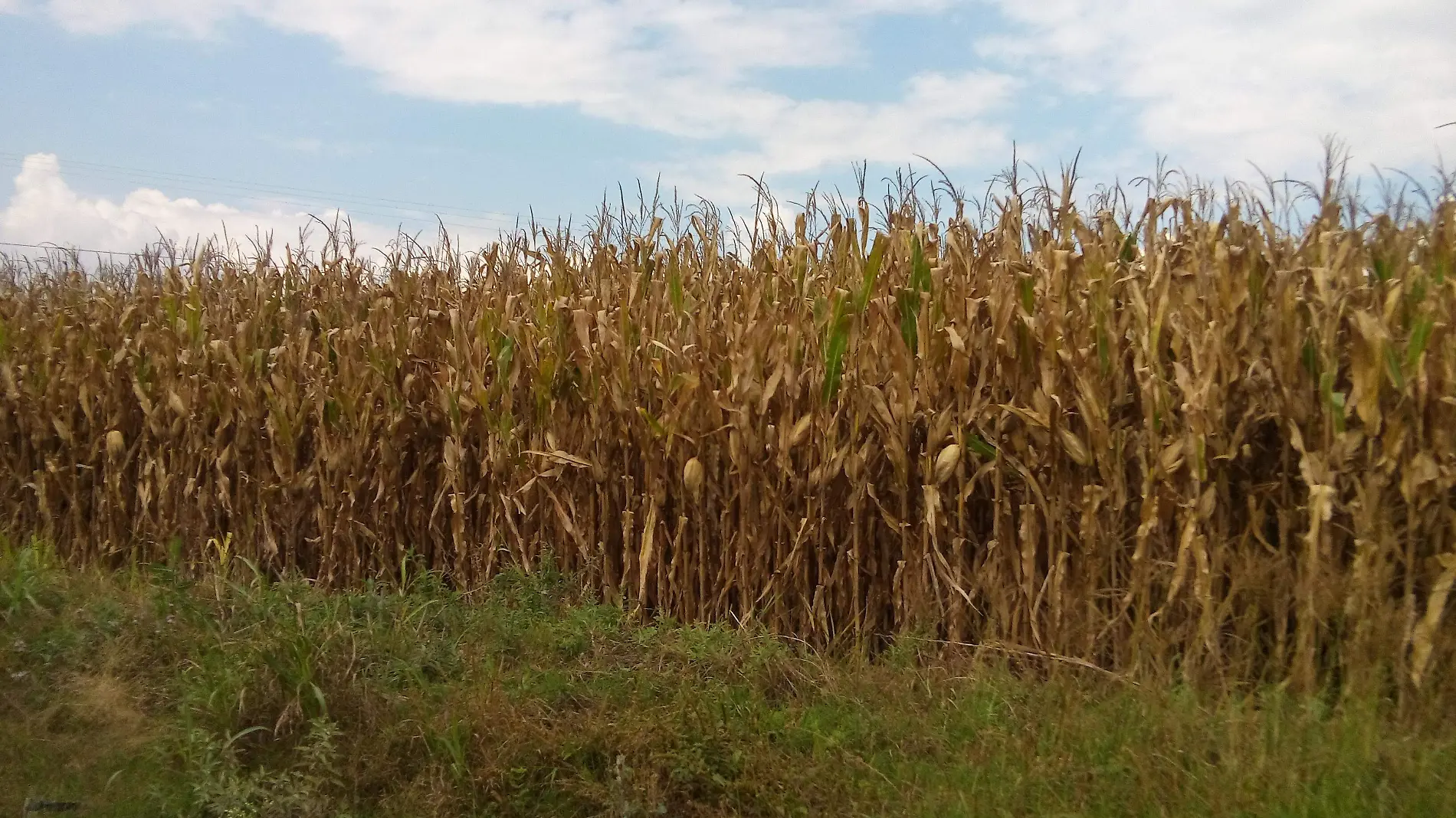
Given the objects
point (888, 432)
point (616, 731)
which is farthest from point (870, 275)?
point (616, 731)

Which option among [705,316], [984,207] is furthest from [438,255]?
[984,207]

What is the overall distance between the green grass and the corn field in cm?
38

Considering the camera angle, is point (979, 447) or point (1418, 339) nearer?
point (1418, 339)

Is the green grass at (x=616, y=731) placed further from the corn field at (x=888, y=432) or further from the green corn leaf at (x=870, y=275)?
the green corn leaf at (x=870, y=275)

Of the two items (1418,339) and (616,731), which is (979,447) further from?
(616,731)

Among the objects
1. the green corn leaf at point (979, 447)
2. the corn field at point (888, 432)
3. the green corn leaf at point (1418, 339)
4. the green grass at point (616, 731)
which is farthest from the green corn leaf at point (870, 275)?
the green corn leaf at point (1418, 339)

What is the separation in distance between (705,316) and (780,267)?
57 centimetres

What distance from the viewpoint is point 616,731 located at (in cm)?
371

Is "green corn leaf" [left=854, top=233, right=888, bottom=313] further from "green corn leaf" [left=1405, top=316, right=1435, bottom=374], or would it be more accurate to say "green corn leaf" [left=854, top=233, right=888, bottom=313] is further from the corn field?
"green corn leaf" [left=1405, top=316, right=1435, bottom=374]

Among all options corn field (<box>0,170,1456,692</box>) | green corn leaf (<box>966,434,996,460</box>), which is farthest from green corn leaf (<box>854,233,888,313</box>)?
green corn leaf (<box>966,434,996,460</box>)

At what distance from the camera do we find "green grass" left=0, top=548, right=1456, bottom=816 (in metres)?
3.33

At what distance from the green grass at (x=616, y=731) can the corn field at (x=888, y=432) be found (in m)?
0.38

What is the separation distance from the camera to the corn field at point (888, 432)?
3955 mm

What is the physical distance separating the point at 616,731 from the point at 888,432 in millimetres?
1789
